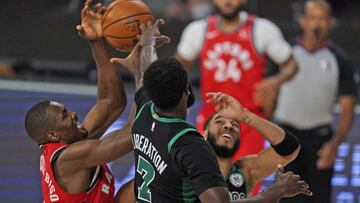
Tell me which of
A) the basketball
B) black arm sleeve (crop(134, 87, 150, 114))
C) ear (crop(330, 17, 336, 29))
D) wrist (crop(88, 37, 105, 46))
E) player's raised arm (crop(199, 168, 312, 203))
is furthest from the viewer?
ear (crop(330, 17, 336, 29))

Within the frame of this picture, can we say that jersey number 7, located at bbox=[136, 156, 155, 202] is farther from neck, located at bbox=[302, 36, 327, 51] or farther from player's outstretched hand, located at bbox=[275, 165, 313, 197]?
neck, located at bbox=[302, 36, 327, 51]

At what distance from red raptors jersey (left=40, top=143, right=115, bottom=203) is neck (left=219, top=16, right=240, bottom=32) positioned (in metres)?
3.38

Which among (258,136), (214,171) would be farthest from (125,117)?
(214,171)

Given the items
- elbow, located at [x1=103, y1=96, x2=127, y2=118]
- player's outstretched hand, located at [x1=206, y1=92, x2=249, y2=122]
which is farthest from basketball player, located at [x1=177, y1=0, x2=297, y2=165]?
player's outstretched hand, located at [x1=206, y1=92, x2=249, y2=122]

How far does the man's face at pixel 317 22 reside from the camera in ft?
29.3

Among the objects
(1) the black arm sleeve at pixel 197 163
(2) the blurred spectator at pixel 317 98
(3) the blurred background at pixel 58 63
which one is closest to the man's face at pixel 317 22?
(2) the blurred spectator at pixel 317 98

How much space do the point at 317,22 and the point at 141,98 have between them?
156 inches

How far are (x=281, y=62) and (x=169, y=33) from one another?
179cm

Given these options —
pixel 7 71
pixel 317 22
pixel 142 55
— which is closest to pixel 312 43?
pixel 317 22

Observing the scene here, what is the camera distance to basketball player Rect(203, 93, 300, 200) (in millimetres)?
5562

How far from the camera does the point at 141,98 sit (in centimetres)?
528

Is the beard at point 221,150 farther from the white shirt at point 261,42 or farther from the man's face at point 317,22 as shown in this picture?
the man's face at point 317,22

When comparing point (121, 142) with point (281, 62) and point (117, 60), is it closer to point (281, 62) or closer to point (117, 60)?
point (117, 60)

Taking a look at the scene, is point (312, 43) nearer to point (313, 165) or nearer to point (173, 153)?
point (313, 165)
